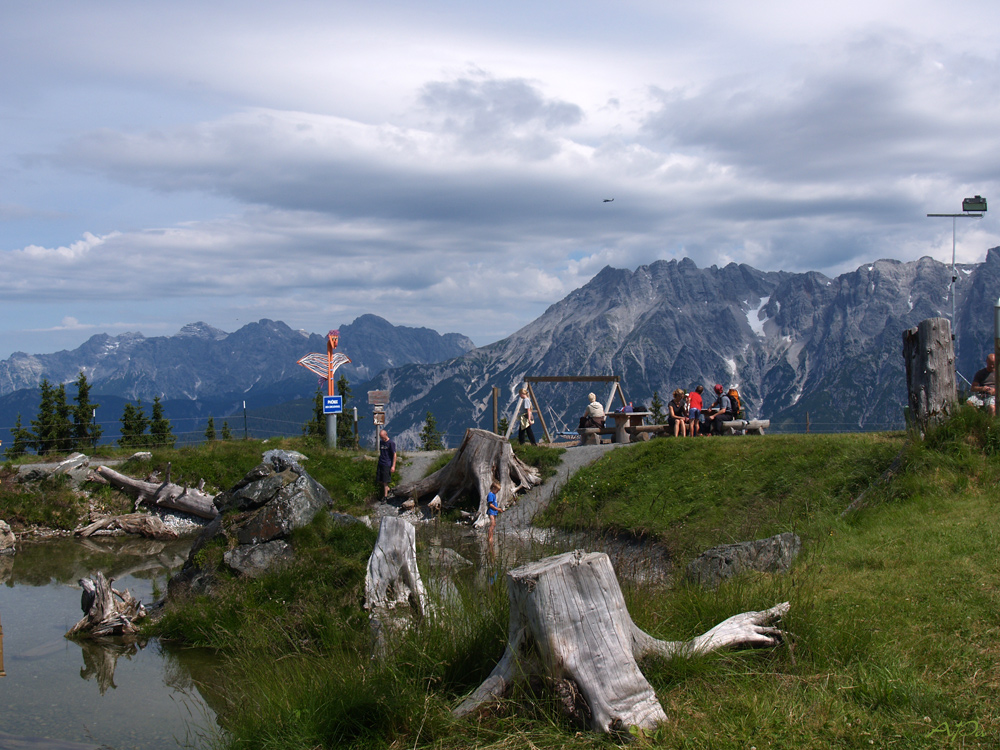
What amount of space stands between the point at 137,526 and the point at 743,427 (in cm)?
1827

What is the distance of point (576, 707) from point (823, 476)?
1231 cm

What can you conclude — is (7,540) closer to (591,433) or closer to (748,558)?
(591,433)

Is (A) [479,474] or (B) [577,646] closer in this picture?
(B) [577,646]

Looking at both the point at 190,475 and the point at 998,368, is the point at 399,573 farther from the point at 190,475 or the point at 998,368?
the point at 190,475

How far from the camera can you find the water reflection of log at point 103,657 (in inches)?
452

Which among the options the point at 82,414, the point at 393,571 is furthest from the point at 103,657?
the point at 82,414

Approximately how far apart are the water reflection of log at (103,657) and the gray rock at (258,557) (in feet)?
6.23

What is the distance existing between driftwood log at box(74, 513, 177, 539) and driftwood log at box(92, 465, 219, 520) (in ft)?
2.76

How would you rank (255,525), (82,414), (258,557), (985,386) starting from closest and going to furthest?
(258,557), (255,525), (985,386), (82,414)

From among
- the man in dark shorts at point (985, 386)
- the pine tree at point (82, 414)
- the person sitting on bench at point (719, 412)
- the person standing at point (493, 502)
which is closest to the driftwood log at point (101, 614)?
the person standing at point (493, 502)

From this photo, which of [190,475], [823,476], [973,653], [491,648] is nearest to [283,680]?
[491,648]

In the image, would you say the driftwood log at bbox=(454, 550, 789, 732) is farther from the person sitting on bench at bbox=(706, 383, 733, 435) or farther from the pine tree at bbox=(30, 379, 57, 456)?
the pine tree at bbox=(30, 379, 57, 456)

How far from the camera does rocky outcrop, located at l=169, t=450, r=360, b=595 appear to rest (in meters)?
14.1

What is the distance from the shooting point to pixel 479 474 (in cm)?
2281
